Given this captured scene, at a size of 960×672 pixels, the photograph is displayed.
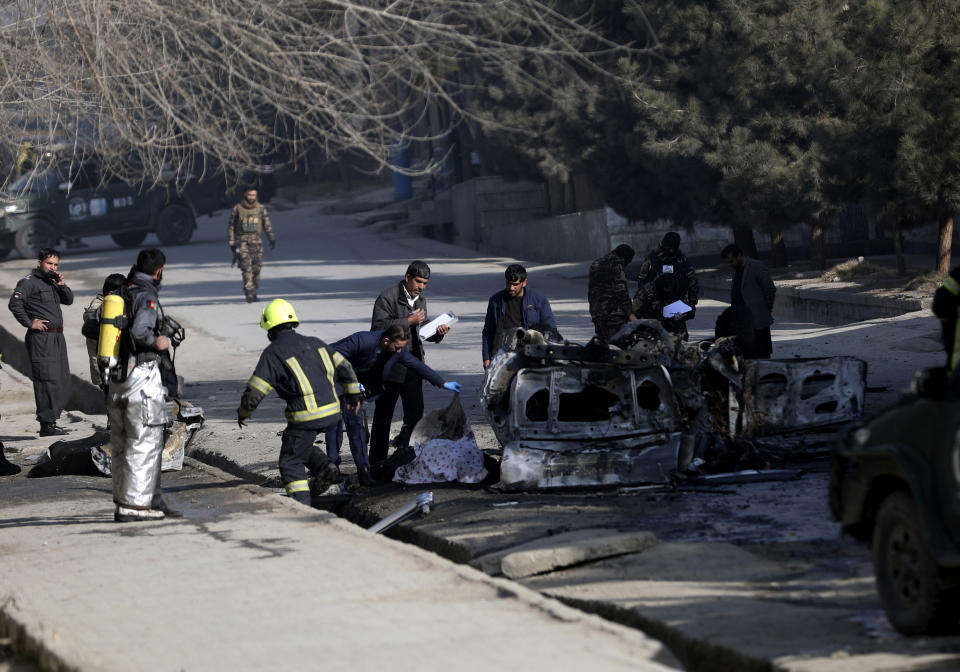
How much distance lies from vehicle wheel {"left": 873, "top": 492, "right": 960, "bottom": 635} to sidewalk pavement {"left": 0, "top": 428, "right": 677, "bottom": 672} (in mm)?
876

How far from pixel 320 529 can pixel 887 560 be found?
3886 mm

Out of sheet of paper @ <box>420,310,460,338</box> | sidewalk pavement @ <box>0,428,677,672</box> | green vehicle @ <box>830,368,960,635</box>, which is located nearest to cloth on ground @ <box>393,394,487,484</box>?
sheet of paper @ <box>420,310,460,338</box>

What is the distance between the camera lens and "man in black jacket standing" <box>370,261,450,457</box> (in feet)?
33.2

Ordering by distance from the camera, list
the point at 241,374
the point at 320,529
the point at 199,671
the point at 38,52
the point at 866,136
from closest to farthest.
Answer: the point at 199,671
the point at 320,529
the point at 38,52
the point at 241,374
the point at 866,136

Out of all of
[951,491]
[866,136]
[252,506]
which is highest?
[866,136]

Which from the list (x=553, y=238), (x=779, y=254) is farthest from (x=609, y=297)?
(x=553, y=238)

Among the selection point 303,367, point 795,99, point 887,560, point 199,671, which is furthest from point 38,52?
point 795,99

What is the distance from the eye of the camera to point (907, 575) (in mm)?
5012

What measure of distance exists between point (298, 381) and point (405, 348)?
1.66 metres

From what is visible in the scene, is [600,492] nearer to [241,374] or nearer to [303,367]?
[303,367]

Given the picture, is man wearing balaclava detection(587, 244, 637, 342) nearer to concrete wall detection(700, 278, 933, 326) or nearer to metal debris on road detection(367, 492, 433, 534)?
metal debris on road detection(367, 492, 433, 534)

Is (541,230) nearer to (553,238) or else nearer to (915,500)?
(553,238)

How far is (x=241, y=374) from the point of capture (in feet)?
52.8

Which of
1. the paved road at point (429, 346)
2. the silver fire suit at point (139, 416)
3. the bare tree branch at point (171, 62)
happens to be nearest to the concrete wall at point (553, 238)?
the paved road at point (429, 346)
